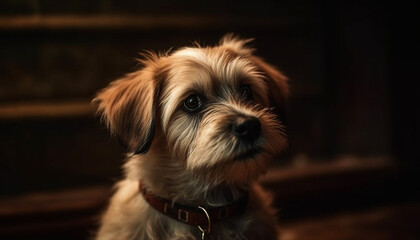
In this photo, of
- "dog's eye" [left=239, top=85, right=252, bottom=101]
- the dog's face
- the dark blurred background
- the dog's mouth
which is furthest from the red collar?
the dark blurred background

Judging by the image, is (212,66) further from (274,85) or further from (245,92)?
(274,85)


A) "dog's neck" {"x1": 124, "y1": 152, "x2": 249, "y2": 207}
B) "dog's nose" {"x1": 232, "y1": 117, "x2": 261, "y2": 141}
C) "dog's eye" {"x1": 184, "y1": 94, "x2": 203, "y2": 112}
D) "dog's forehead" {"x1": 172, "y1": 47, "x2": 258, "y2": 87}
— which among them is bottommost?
"dog's neck" {"x1": 124, "y1": 152, "x2": 249, "y2": 207}

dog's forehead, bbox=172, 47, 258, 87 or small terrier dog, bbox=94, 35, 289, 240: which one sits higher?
dog's forehead, bbox=172, 47, 258, 87

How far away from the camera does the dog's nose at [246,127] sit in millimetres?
1443

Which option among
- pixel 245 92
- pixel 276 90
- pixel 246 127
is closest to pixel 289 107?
pixel 276 90

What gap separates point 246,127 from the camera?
1.44m

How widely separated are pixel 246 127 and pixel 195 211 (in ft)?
1.12

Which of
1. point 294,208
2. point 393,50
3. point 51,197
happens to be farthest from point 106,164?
point 393,50

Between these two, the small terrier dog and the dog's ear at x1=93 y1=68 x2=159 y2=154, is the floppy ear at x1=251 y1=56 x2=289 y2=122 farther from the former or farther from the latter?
the dog's ear at x1=93 y1=68 x2=159 y2=154

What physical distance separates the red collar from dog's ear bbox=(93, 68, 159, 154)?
200 mm

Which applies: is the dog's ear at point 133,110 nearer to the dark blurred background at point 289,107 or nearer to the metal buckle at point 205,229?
the metal buckle at point 205,229

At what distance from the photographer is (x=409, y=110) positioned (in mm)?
3285

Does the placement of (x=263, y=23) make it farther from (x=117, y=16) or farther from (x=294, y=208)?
(x=294, y=208)

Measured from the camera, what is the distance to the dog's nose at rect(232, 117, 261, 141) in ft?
4.74
